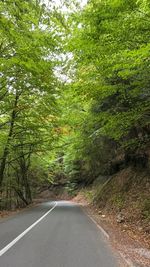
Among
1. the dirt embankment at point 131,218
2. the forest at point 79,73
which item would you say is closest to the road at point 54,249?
the dirt embankment at point 131,218

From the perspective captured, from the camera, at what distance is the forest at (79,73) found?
7414 millimetres

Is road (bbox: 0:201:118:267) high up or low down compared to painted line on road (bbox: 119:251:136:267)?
up

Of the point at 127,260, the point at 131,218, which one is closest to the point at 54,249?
the point at 127,260

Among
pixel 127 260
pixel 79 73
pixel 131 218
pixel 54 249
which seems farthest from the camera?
pixel 79 73

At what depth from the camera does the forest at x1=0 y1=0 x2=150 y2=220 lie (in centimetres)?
741

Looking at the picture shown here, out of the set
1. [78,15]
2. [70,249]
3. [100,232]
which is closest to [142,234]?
[100,232]

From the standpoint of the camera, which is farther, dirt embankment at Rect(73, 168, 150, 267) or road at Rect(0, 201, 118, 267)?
dirt embankment at Rect(73, 168, 150, 267)

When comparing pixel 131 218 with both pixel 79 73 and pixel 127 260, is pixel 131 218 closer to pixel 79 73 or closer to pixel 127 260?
pixel 127 260

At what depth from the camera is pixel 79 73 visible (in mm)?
14156

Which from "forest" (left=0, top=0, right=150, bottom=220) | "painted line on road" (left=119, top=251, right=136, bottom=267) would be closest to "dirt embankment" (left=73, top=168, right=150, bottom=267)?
"painted line on road" (left=119, top=251, right=136, bottom=267)

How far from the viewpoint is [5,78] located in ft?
41.9

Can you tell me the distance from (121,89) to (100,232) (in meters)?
5.33

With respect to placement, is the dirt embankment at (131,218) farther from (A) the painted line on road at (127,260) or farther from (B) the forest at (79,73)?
(B) the forest at (79,73)

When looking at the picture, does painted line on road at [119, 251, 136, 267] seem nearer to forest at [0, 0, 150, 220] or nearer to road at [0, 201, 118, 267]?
road at [0, 201, 118, 267]
